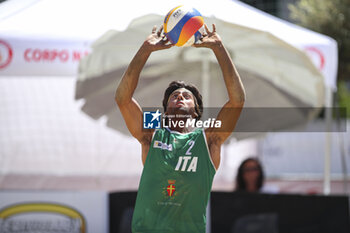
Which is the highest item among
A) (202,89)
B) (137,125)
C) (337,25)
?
(337,25)

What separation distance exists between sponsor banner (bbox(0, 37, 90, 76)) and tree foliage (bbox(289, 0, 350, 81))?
8.11 m

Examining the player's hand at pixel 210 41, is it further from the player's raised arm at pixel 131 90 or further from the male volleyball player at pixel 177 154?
the player's raised arm at pixel 131 90

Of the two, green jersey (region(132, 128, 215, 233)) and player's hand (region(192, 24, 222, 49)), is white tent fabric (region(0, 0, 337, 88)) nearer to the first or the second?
player's hand (region(192, 24, 222, 49))

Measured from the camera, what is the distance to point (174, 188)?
2.56 meters

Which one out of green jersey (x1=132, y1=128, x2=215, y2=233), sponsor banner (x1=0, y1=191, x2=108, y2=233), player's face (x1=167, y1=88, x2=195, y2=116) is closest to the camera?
green jersey (x1=132, y1=128, x2=215, y2=233)

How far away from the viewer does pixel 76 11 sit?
18.2 feet

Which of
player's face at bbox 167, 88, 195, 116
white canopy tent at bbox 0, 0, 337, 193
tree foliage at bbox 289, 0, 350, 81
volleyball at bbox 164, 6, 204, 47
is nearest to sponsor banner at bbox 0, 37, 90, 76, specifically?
white canopy tent at bbox 0, 0, 337, 193

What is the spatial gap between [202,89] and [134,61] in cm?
434

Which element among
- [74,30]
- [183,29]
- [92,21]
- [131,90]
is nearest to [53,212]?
[74,30]

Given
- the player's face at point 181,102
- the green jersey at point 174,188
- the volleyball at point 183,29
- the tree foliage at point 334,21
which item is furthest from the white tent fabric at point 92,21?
the tree foliage at point 334,21

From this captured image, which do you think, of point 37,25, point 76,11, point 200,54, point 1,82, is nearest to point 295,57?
point 200,54

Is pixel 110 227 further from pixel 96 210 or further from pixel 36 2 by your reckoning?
pixel 36 2

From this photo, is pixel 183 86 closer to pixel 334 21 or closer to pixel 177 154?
pixel 177 154

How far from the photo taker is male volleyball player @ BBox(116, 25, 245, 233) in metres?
2.56
